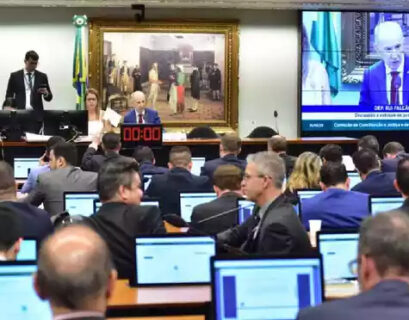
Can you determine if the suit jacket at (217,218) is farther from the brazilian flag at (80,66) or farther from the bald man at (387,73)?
the bald man at (387,73)

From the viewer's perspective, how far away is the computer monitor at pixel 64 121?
9.60 meters

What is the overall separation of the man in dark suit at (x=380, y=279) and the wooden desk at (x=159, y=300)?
1.37 metres

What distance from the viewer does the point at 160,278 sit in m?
3.64

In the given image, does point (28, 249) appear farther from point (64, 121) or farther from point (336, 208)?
point (64, 121)

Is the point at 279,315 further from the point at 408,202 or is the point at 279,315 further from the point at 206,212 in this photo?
the point at 206,212

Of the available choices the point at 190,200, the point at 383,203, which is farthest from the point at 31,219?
the point at 383,203

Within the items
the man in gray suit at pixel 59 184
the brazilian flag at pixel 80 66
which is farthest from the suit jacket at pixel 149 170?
the brazilian flag at pixel 80 66

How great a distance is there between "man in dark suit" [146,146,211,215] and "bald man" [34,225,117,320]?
175 inches

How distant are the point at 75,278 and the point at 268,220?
2039 millimetres

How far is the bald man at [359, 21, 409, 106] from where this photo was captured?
1316cm

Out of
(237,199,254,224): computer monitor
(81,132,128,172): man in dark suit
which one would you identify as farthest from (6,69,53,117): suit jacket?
(237,199,254,224): computer monitor

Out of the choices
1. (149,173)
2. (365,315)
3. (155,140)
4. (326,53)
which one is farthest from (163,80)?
(365,315)

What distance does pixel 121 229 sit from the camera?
3949mm

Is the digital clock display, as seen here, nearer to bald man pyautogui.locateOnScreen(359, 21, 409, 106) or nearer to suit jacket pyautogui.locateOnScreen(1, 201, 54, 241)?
suit jacket pyautogui.locateOnScreen(1, 201, 54, 241)
